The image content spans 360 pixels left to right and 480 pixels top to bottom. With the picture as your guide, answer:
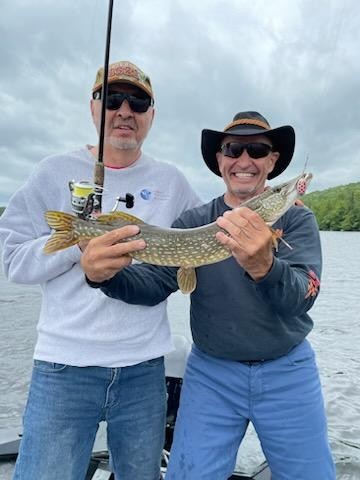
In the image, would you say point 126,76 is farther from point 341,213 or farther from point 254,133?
point 341,213

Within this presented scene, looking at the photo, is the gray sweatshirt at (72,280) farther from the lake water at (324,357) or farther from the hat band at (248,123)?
the lake water at (324,357)

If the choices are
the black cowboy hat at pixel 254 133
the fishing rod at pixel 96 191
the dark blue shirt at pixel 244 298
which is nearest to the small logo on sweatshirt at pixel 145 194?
the fishing rod at pixel 96 191

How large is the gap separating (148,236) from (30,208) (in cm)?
75

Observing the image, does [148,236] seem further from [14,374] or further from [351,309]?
[351,309]

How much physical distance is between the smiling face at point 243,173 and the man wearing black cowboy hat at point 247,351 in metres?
0.03

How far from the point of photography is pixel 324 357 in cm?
1095

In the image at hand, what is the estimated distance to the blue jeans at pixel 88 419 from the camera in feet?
8.21

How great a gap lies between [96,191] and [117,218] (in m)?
0.20

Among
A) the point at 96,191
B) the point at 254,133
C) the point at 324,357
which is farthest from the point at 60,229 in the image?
the point at 324,357

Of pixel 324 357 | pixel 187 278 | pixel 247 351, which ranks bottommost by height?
pixel 324 357

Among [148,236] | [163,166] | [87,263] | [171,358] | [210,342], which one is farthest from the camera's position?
[171,358]

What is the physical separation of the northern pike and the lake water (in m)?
1.89

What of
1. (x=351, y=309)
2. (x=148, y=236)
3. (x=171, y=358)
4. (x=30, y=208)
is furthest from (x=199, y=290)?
(x=351, y=309)

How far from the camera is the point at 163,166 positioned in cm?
309
